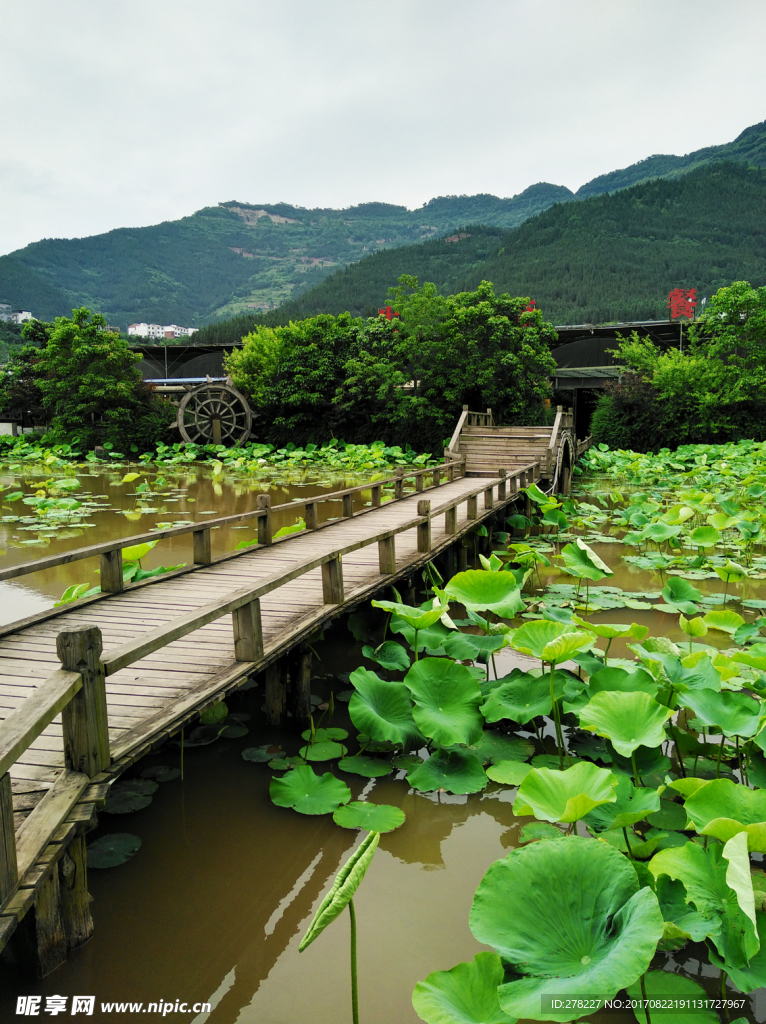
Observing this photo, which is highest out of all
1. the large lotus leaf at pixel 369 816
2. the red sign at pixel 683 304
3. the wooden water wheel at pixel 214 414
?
the red sign at pixel 683 304

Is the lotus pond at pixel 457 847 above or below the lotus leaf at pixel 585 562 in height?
below

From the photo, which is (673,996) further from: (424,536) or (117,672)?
(424,536)

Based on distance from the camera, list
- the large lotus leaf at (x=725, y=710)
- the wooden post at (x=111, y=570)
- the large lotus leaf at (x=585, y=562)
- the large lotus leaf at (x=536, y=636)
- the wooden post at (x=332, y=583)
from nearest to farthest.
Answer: the large lotus leaf at (x=725, y=710)
the large lotus leaf at (x=536, y=636)
the wooden post at (x=332, y=583)
the wooden post at (x=111, y=570)
the large lotus leaf at (x=585, y=562)

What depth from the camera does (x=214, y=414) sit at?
939 inches

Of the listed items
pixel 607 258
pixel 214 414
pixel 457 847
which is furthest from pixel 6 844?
pixel 607 258

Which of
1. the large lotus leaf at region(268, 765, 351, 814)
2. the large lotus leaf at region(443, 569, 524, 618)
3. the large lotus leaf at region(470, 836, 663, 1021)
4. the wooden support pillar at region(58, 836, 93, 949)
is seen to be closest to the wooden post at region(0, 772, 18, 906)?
the wooden support pillar at region(58, 836, 93, 949)

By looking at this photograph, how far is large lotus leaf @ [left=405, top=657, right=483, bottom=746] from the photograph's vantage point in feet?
10.6

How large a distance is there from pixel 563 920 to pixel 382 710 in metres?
1.81

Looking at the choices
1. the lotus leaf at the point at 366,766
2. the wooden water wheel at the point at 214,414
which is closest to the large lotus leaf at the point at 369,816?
the lotus leaf at the point at 366,766

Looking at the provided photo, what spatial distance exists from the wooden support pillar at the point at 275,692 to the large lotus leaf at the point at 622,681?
183cm

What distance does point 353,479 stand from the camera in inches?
716

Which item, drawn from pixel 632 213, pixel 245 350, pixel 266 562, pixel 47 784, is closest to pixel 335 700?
pixel 266 562

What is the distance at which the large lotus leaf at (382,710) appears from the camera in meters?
3.37

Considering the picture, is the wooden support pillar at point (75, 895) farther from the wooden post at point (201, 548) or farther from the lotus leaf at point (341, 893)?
the wooden post at point (201, 548)
